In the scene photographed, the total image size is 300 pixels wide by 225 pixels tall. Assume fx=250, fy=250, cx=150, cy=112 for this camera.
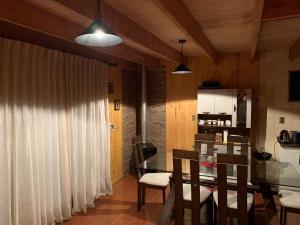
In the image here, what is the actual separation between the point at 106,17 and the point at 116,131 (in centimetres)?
267

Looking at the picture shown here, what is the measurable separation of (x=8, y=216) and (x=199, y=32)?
2.91 meters

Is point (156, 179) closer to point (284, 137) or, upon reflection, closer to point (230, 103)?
point (230, 103)

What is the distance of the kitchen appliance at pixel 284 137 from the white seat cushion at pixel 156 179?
2066mm

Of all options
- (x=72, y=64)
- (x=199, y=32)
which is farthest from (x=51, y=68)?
(x=199, y=32)

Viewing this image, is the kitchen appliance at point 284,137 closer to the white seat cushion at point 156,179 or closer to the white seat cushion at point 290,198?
the white seat cushion at point 290,198

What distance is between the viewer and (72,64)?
3.30 metres

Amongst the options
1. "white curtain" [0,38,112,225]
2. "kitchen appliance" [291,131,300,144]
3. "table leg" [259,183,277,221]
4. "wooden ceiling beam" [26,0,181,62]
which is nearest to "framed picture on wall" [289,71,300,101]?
"kitchen appliance" [291,131,300,144]

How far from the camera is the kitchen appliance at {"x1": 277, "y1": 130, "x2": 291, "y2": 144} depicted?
4086 millimetres

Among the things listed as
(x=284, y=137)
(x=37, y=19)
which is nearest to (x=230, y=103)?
(x=284, y=137)

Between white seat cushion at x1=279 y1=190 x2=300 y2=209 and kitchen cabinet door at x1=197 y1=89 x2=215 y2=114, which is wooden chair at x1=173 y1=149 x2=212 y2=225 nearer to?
white seat cushion at x1=279 y1=190 x2=300 y2=209

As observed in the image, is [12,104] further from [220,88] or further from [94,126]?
[220,88]

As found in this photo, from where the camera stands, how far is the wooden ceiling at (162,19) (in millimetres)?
2078

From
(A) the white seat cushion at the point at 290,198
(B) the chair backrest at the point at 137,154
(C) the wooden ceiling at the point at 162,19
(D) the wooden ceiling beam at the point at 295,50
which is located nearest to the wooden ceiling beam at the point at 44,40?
(C) the wooden ceiling at the point at 162,19

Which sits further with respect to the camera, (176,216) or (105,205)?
(105,205)
